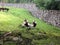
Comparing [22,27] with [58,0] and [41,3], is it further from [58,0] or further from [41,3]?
[41,3]

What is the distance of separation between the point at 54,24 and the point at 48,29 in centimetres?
232

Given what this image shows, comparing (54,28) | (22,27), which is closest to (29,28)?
(22,27)

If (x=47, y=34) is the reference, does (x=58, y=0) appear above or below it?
above

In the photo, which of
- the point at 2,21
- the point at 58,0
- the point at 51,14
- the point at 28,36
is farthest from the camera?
Result: the point at 51,14

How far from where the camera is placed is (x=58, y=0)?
22.2m

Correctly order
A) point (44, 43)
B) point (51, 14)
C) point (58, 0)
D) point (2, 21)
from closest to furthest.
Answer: point (44, 43), point (2, 21), point (58, 0), point (51, 14)

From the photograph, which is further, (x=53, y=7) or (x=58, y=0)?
(x=53, y=7)

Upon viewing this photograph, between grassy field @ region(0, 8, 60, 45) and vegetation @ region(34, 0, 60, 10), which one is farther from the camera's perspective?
vegetation @ region(34, 0, 60, 10)

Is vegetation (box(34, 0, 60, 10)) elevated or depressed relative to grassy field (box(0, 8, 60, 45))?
elevated

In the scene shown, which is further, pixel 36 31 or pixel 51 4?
pixel 51 4

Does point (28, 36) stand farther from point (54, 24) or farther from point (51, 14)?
point (51, 14)

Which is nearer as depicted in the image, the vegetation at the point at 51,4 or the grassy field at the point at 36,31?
the grassy field at the point at 36,31

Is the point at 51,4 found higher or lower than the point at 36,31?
higher

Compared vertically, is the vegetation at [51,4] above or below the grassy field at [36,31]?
above
